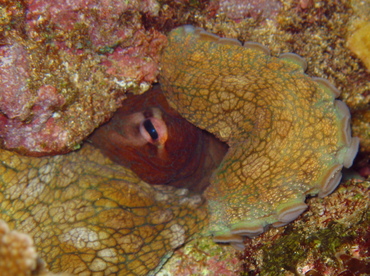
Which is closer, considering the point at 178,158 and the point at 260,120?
the point at 260,120

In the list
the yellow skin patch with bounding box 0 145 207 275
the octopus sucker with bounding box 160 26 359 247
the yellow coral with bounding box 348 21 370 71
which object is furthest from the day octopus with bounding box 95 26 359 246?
the yellow coral with bounding box 348 21 370 71

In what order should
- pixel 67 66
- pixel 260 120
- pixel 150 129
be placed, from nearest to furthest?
1. pixel 67 66
2. pixel 260 120
3. pixel 150 129

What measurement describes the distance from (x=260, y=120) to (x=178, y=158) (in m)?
1.12

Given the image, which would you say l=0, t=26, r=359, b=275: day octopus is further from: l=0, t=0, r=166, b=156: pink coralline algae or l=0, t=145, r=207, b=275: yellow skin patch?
l=0, t=0, r=166, b=156: pink coralline algae

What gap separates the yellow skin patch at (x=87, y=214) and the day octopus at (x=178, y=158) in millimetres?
11

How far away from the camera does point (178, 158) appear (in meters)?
3.27

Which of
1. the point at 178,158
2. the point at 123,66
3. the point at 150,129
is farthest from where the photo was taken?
the point at 178,158

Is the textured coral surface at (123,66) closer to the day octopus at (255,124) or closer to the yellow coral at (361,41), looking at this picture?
the yellow coral at (361,41)

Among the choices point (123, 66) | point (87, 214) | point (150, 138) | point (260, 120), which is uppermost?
point (123, 66)

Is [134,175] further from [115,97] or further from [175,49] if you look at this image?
[175,49]

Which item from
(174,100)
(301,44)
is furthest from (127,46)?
(301,44)

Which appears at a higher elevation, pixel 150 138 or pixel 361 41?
pixel 150 138

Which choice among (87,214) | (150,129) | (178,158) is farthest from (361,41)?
(87,214)

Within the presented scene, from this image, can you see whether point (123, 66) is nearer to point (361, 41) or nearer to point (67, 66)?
point (67, 66)
